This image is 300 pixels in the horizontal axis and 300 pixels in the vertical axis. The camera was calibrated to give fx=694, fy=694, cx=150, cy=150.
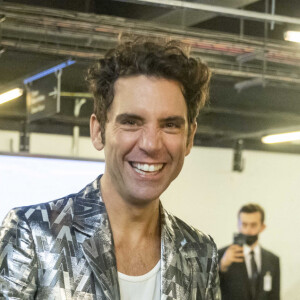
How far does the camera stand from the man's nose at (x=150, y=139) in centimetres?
118

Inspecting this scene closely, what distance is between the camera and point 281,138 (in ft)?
28.2

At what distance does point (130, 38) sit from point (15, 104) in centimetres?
521

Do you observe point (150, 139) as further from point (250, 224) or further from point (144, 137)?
point (250, 224)

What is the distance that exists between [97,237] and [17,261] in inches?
6.1

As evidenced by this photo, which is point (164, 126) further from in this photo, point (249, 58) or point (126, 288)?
point (249, 58)

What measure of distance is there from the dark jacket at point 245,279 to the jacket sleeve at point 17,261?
4.07 m

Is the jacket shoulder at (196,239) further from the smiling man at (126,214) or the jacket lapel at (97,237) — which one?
the jacket lapel at (97,237)

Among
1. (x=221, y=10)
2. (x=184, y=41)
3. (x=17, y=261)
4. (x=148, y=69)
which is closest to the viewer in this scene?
(x=17, y=261)

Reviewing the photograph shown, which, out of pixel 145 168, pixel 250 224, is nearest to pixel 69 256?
pixel 145 168

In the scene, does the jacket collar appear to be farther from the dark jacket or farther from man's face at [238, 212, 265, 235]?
man's face at [238, 212, 265, 235]

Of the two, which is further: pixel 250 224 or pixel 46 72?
pixel 46 72

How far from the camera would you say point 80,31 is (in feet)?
18.1

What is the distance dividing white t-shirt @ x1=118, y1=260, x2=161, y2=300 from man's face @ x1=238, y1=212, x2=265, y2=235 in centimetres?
424

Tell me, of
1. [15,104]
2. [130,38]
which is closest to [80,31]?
[15,104]
